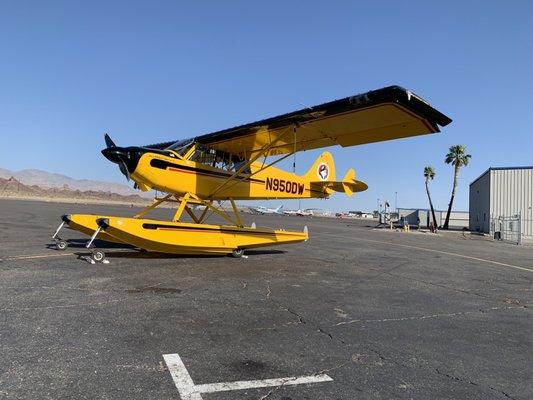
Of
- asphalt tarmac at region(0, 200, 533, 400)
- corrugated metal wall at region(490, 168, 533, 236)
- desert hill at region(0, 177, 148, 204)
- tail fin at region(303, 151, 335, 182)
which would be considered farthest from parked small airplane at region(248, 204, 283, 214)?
asphalt tarmac at region(0, 200, 533, 400)

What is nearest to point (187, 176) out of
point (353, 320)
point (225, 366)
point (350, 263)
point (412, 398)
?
point (350, 263)

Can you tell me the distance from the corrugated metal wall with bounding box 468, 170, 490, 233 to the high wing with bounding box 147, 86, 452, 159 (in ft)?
117

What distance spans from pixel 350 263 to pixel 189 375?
870 centimetres

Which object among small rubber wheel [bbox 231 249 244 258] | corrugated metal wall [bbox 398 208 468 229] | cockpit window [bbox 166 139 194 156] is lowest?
small rubber wheel [bbox 231 249 244 258]

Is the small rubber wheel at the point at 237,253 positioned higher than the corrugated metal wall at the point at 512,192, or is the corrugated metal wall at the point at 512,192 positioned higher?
the corrugated metal wall at the point at 512,192

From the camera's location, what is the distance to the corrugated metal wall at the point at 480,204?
1690 inches

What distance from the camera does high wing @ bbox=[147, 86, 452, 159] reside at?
30.3ft

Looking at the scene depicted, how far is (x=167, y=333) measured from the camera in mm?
4590

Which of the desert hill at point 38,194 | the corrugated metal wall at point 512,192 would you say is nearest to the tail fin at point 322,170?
the corrugated metal wall at point 512,192

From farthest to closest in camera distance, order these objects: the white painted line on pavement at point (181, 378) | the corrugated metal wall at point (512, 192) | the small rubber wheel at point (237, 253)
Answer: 1. the corrugated metal wall at point (512, 192)
2. the small rubber wheel at point (237, 253)
3. the white painted line on pavement at point (181, 378)

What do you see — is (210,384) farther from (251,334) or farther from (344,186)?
(344,186)

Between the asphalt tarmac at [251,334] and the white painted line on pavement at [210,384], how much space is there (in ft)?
0.05

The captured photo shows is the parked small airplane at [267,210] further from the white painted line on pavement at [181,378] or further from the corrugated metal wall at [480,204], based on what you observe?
the white painted line on pavement at [181,378]

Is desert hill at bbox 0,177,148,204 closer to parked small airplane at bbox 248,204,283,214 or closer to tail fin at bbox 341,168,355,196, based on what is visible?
parked small airplane at bbox 248,204,283,214
